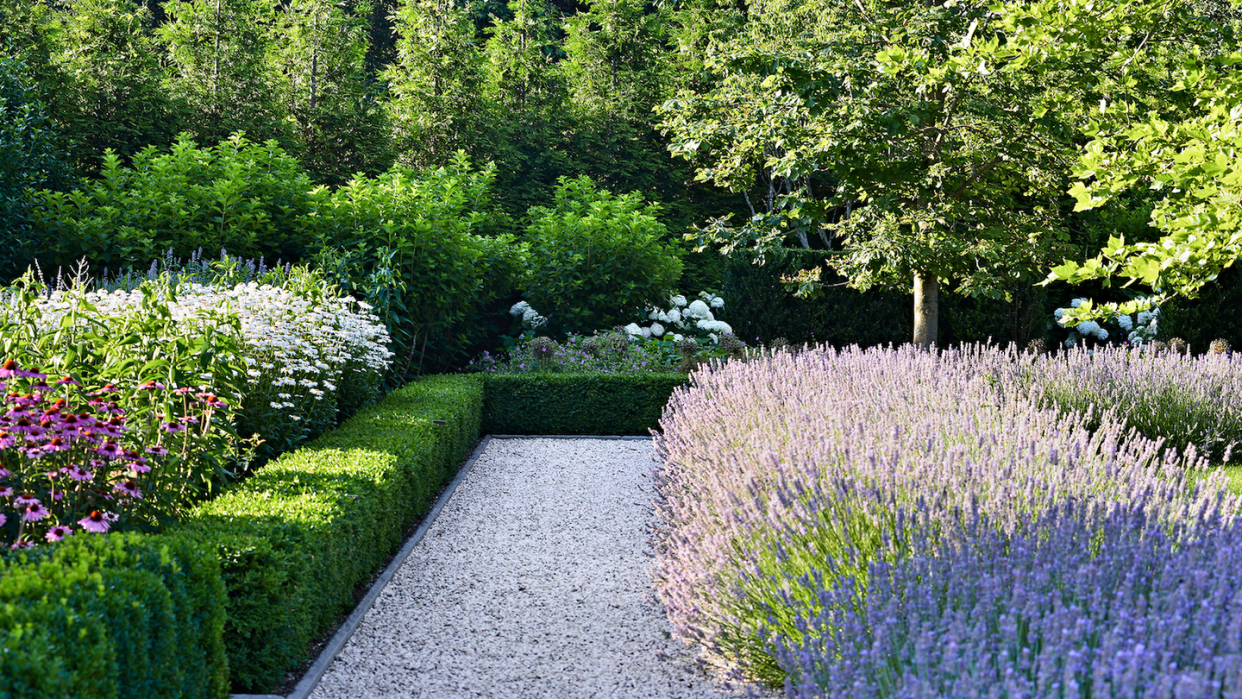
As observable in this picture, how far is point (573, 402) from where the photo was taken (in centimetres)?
873

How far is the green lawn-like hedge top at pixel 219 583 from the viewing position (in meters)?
1.99

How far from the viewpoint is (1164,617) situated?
5.99 ft

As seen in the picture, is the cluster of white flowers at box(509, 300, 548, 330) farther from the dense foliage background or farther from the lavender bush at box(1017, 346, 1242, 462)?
the lavender bush at box(1017, 346, 1242, 462)

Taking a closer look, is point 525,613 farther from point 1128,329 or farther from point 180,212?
point 1128,329

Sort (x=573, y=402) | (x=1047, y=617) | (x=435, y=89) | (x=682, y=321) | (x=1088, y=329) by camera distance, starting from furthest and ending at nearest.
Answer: (x=435, y=89) < (x=1088, y=329) < (x=682, y=321) < (x=573, y=402) < (x=1047, y=617)

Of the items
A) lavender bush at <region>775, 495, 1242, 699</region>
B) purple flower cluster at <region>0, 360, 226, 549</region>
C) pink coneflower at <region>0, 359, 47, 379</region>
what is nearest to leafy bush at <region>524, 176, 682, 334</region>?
purple flower cluster at <region>0, 360, 226, 549</region>

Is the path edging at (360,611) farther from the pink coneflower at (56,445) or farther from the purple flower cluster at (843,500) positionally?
the purple flower cluster at (843,500)

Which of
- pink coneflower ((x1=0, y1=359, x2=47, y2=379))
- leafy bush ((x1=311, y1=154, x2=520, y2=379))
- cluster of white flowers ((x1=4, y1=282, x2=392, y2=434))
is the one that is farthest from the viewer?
leafy bush ((x1=311, y1=154, x2=520, y2=379))

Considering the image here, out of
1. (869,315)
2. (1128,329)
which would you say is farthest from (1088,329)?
(869,315)

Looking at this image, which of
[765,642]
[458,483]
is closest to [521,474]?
[458,483]

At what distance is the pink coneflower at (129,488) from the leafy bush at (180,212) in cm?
605

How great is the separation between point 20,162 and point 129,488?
24.2 ft

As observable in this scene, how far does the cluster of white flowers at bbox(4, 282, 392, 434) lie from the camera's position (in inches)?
172

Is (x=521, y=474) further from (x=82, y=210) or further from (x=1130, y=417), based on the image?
(x=82, y=210)
